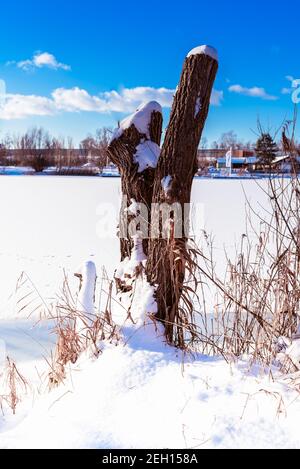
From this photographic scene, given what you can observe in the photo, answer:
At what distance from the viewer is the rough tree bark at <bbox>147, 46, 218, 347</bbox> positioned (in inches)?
105

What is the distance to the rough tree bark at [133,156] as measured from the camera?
2.92 m

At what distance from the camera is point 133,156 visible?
115 inches

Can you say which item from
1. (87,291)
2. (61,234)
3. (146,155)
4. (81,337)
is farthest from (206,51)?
(61,234)

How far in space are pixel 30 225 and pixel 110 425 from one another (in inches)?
396

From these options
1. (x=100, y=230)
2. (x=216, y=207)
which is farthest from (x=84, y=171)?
(x=100, y=230)

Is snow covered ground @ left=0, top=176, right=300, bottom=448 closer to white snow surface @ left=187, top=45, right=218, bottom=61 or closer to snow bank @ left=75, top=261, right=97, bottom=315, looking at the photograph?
snow bank @ left=75, top=261, right=97, bottom=315

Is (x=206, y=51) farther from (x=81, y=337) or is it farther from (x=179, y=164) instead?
(x=81, y=337)

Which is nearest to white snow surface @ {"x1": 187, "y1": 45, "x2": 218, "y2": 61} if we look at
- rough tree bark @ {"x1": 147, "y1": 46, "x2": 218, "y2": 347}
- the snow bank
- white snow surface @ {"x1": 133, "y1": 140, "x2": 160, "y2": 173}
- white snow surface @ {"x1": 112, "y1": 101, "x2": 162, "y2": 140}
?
rough tree bark @ {"x1": 147, "y1": 46, "x2": 218, "y2": 347}

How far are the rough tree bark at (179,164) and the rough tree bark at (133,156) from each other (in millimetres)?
200

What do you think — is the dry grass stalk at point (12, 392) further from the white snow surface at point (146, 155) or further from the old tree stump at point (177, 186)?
the white snow surface at point (146, 155)

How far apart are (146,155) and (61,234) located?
756cm

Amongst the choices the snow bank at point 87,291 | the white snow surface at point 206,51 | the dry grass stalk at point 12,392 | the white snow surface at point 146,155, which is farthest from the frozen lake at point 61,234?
the white snow surface at point 206,51

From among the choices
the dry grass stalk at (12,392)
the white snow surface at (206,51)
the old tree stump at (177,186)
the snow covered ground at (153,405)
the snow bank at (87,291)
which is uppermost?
the white snow surface at (206,51)

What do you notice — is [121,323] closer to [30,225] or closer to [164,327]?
[164,327]
